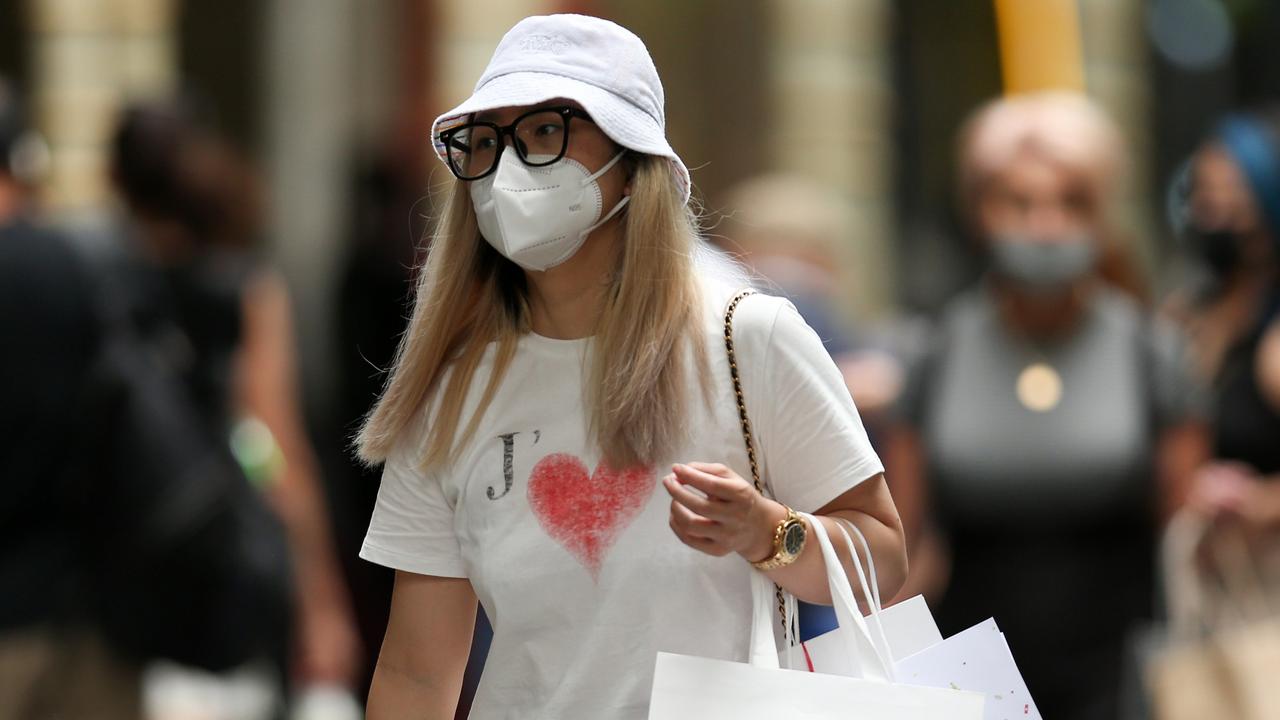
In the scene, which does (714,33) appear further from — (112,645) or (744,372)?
(744,372)

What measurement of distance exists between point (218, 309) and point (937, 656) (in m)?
3.88

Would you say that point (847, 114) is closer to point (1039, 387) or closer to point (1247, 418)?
point (1247, 418)

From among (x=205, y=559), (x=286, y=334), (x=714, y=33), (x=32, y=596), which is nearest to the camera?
(x=32, y=596)

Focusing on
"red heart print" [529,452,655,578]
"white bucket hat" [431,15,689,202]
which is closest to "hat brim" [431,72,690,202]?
"white bucket hat" [431,15,689,202]

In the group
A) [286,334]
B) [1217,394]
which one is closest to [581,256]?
[1217,394]

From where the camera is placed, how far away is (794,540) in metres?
2.69

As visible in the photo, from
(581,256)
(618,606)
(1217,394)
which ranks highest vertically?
(581,256)

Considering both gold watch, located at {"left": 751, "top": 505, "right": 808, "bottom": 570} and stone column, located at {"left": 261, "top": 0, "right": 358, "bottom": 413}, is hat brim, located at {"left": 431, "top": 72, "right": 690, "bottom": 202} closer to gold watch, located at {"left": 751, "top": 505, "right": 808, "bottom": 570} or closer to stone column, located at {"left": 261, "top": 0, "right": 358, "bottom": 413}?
gold watch, located at {"left": 751, "top": 505, "right": 808, "bottom": 570}

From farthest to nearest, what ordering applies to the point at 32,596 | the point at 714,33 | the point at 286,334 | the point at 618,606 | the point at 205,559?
the point at 714,33, the point at 286,334, the point at 205,559, the point at 32,596, the point at 618,606

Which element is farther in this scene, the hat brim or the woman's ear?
the woman's ear

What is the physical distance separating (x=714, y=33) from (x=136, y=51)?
146 inches

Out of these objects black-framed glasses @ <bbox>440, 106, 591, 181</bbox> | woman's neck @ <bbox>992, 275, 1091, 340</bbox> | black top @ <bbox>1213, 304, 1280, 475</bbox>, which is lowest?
black top @ <bbox>1213, 304, 1280, 475</bbox>

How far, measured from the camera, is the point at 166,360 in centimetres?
584

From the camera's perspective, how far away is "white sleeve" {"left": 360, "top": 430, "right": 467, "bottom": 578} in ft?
9.80
